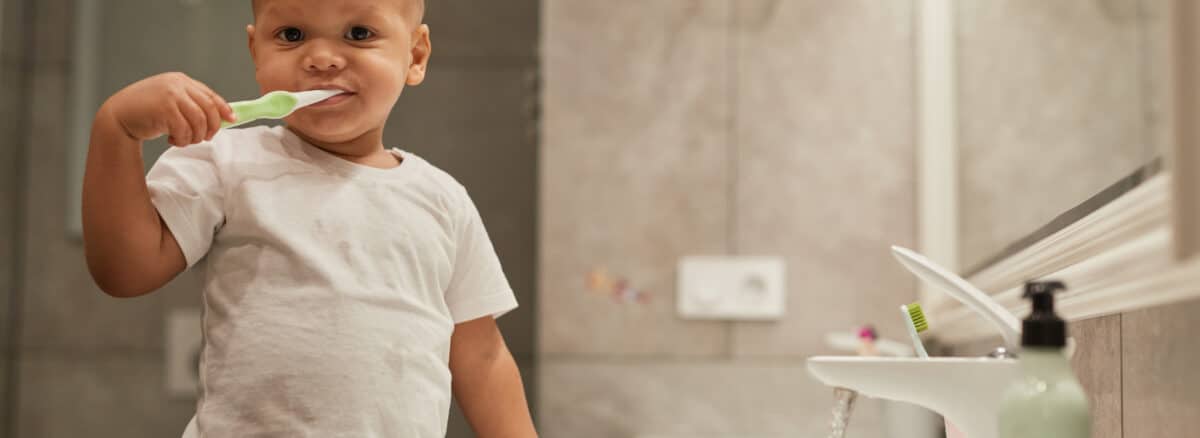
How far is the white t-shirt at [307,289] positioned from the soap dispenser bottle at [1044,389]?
0.45 metres

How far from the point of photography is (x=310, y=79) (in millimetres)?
867

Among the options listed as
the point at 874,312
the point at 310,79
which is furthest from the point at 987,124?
the point at 310,79

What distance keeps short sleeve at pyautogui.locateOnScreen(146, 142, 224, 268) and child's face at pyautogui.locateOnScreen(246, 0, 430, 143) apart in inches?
3.0

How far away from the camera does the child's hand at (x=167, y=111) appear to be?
0.73 meters

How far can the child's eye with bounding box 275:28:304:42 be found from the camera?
88cm

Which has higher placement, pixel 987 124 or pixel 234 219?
pixel 987 124

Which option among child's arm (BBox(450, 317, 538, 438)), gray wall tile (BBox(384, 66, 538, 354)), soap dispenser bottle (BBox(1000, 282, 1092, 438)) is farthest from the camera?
gray wall tile (BBox(384, 66, 538, 354))

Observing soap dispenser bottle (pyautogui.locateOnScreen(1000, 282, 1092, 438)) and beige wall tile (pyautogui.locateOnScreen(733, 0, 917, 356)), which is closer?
soap dispenser bottle (pyautogui.locateOnScreen(1000, 282, 1092, 438))

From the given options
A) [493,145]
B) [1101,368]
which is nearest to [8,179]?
[493,145]

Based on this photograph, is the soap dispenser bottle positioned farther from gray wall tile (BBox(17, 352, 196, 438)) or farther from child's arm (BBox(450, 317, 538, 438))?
gray wall tile (BBox(17, 352, 196, 438))

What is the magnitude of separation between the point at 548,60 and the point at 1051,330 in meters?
1.44

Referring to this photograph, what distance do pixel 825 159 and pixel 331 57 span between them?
3.92 feet

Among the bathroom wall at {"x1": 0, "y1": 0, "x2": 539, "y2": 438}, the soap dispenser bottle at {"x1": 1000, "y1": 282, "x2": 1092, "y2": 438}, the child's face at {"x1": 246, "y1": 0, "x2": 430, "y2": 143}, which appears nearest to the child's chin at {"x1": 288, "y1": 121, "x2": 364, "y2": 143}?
the child's face at {"x1": 246, "y1": 0, "x2": 430, "y2": 143}

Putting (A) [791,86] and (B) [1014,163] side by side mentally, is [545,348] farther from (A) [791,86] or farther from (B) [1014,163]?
(B) [1014,163]
